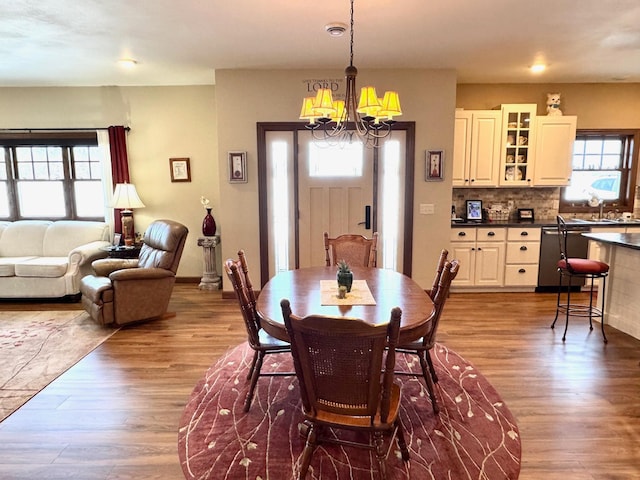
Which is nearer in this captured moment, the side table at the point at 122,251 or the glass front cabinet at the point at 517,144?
the side table at the point at 122,251

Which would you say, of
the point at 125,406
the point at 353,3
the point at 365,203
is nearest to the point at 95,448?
the point at 125,406

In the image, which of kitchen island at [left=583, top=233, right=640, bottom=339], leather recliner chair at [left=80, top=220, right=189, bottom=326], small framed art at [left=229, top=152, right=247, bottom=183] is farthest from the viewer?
small framed art at [left=229, top=152, right=247, bottom=183]

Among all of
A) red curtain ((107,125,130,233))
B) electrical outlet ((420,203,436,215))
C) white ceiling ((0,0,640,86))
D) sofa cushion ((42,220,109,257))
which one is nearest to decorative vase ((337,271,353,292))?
white ceiling ((0,0,640,86))

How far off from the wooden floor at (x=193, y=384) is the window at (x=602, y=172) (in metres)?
2.20

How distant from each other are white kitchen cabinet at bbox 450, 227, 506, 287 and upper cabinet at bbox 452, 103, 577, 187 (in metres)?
0.64

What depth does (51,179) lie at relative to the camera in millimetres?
5645

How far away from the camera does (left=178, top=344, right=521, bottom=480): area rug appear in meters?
2.03

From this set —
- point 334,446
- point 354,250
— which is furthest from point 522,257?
point 334,446

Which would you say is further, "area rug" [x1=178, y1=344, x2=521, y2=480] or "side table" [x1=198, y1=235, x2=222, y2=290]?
"side table" [x1=198, y1=235, x2=222, y2=290]

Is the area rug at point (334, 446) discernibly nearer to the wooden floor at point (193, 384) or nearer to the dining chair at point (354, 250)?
the wooden floor at point (193, 384)

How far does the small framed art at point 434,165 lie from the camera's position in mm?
4746

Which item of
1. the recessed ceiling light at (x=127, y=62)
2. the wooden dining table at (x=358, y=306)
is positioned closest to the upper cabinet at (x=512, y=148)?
the wooden dining table at (x=358, y=306)

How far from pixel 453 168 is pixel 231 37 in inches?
116

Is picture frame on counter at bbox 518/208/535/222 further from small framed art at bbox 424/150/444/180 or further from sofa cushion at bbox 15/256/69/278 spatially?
sofa cushion at bbox 15/256/69/278
